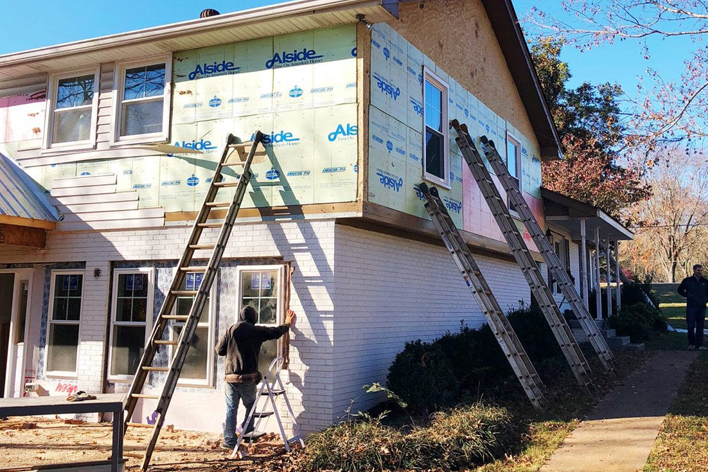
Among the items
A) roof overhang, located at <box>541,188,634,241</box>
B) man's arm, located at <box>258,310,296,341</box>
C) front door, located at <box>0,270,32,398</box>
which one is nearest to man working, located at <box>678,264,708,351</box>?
roof overhang, located at <box>541,188,634,241</box>

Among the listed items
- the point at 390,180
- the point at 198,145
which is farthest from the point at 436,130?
the point at 198,145

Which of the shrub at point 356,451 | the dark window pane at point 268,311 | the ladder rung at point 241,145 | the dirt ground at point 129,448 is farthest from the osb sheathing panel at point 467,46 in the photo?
the dirt ground at point 129,448

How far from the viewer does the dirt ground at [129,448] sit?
7.07 m

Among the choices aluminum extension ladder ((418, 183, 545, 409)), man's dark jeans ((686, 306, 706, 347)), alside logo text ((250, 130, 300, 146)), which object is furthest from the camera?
man's dark jeans ((686, 306, 706, 347))

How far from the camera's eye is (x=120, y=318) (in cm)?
983

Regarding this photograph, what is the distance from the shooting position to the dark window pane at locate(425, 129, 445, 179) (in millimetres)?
10906

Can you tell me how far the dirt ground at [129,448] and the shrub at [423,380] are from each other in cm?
187

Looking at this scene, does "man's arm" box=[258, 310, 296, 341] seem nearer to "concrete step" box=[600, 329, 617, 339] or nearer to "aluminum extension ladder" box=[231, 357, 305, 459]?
"aluminum extension ladder" box=[231, 357, 305, 459]

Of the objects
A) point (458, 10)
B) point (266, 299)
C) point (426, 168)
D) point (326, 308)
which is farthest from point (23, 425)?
point (458, 10)

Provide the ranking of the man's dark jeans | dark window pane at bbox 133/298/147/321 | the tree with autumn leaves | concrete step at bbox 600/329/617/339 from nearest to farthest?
1. dark window pane at bbox 133/298/147/321
2. the man's dark jeans
3. concrete step at bbox 600/329/617/339
4. the tree with autumn leaves

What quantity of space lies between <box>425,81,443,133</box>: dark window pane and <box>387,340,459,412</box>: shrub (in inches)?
169

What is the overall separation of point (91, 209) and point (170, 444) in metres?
4.25

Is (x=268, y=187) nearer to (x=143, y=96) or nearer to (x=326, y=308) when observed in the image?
(x=326, y=308)

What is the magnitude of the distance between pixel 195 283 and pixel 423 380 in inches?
146
